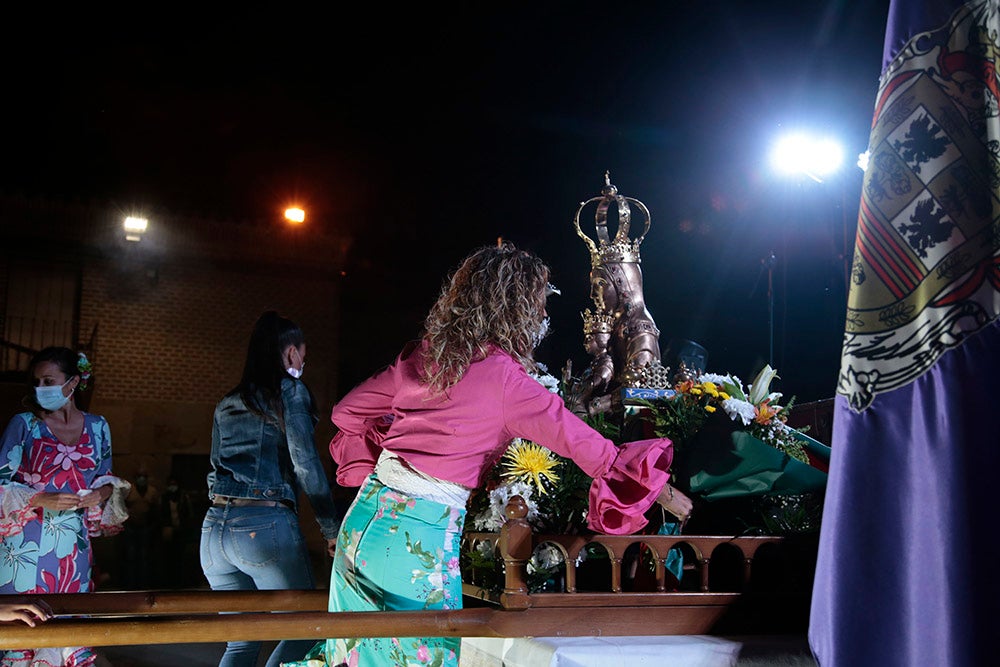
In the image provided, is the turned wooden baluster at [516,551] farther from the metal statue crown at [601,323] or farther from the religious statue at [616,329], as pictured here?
the metal statue crown at [601,323]

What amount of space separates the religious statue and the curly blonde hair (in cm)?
96

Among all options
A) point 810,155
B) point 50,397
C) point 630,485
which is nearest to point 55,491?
point 50,397

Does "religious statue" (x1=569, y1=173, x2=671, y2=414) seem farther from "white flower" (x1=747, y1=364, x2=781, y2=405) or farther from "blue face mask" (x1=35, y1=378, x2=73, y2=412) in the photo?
"blue face mask" (x1=35, y1=378, x2=73, y2=412)

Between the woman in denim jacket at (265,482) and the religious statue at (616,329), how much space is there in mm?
1037

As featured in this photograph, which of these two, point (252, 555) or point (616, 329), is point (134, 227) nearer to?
point (252, 555)

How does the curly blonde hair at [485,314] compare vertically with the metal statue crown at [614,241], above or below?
below

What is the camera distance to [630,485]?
7.00 ft

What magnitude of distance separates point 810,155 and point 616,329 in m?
3.54

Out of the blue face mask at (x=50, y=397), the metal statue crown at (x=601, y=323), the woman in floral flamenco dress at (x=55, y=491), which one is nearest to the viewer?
the metal statue crown at (x=601, y=323)

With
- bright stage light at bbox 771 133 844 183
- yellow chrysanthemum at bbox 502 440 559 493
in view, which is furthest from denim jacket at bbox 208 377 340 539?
bright stage light at bbox 771 133 844 183

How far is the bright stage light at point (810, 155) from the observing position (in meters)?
6.11

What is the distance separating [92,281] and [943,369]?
15571 mm

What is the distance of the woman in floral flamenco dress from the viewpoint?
364 cm

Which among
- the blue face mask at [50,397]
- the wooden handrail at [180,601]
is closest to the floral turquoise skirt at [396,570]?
the wooden handrail at [180,601]
